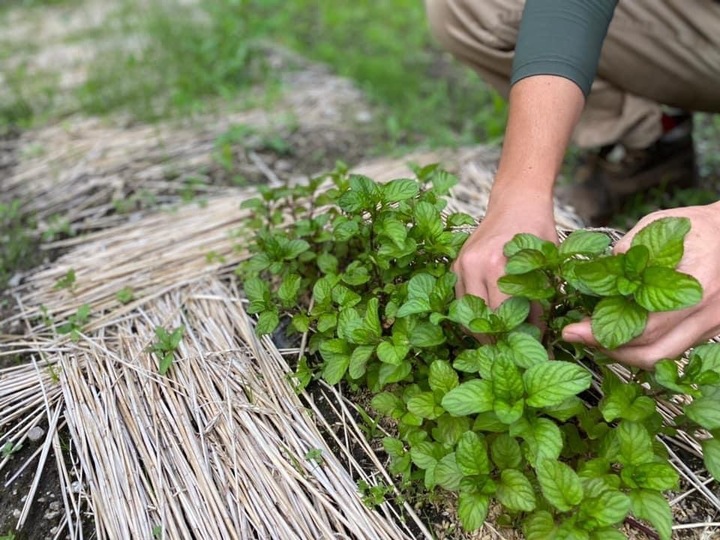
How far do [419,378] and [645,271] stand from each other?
0.53m

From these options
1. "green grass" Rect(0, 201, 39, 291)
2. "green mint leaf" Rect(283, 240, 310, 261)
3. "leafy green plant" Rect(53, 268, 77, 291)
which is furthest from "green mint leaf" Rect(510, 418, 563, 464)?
"green grass" Rect(0, 201, 39, 291)

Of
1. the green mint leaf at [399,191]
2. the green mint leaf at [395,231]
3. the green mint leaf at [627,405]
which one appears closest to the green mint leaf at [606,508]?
the green mint leaf at [627,405]

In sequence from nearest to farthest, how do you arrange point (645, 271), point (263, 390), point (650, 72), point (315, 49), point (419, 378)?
1. point (645, 271)
2. point (419, 378)
3. point (263, 390)
4. point (650, 72)
5. point (315, 49)

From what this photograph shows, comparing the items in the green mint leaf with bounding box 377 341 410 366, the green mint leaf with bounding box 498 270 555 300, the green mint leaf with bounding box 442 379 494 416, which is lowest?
the green mint leaf with bounding box 377 341 410 366

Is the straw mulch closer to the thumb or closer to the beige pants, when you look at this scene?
the thumb

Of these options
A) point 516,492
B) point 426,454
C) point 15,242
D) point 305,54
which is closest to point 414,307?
point 426,454

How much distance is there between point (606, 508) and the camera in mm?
1045

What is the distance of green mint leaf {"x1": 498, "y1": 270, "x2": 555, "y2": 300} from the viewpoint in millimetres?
1182

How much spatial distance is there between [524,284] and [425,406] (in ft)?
1.00

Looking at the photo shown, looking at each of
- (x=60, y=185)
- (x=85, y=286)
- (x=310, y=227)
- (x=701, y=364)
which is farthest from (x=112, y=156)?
(x=701, y=364)

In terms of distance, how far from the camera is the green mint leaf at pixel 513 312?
1.19 m

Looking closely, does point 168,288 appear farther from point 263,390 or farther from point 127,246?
point 263,390

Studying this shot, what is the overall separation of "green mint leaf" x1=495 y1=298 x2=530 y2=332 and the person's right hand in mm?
49

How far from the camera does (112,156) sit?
279 centimetres
